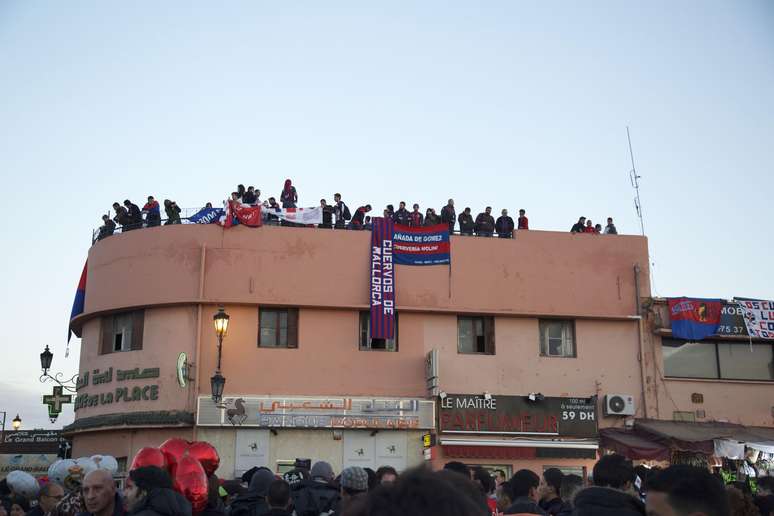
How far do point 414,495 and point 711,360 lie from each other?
2599 centimetres

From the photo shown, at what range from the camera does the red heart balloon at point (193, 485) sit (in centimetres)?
748

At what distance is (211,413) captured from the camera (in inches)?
927

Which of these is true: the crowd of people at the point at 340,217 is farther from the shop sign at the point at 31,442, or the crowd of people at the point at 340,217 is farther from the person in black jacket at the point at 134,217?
the shop sign at the point at 31,442

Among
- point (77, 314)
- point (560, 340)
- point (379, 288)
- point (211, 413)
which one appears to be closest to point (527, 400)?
point (560, 340)

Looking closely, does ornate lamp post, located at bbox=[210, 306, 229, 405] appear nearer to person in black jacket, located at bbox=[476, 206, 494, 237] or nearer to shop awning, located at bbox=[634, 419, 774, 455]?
person in black jacket, located at bbox=[476, 206, 494, 237]

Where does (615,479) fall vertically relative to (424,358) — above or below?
below

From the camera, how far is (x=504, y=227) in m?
26.6

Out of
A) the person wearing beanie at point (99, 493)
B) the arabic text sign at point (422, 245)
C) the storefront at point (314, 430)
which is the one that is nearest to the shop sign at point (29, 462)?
the storefront at point (314, 430)

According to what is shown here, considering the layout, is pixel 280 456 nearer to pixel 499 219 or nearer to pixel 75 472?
pixel 499 219

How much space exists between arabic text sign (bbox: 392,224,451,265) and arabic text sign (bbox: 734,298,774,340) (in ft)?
27.6

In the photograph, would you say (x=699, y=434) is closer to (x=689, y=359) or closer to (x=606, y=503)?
(x=689, y=359)

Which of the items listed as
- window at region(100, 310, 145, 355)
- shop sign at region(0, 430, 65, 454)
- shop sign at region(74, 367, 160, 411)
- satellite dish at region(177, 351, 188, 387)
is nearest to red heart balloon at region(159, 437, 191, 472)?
satellite dish at region(177, 351, 188, 387)

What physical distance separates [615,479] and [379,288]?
1862 centimetres

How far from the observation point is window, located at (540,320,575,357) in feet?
85.2
